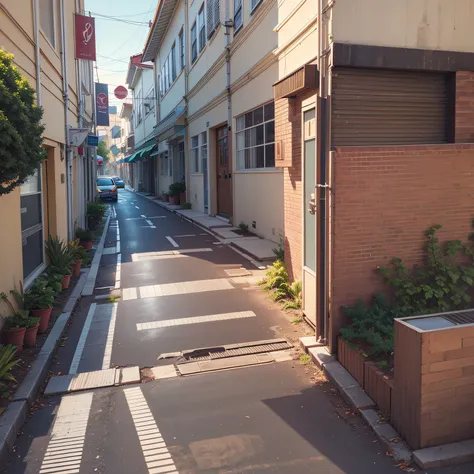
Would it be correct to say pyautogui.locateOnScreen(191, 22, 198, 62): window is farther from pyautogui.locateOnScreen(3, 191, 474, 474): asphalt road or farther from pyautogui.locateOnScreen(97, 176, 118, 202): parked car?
pyautogui.locateOnScreen(3, 191, 474, 474): asphalt road

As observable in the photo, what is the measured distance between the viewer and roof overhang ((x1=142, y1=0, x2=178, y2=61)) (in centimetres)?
2433

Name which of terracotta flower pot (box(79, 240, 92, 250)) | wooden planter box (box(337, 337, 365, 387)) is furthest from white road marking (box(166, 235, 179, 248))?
wooden planter box (box(337, 337, 365, 387))

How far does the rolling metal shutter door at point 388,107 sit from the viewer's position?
5793mm

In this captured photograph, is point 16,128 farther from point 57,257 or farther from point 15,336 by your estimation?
point 57,257

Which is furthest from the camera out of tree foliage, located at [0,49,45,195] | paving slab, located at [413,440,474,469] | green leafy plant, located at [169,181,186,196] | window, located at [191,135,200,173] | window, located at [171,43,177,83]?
window, located at [171,43,177,83]

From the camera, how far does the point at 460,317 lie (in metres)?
4.04

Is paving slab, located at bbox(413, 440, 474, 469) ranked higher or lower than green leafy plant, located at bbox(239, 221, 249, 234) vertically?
lower

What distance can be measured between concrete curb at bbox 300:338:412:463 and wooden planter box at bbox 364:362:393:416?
64mm

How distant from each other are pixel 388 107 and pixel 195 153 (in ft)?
57.5

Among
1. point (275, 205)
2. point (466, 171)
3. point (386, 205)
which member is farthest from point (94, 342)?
point (275, 205)

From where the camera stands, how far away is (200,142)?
21.1 m

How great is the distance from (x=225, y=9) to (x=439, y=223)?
12.1 m

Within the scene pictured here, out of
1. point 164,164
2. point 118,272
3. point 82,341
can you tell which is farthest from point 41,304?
point 164,164

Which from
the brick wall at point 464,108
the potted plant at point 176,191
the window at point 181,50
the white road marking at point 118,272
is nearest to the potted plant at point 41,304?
the white road marking at point 118,272
